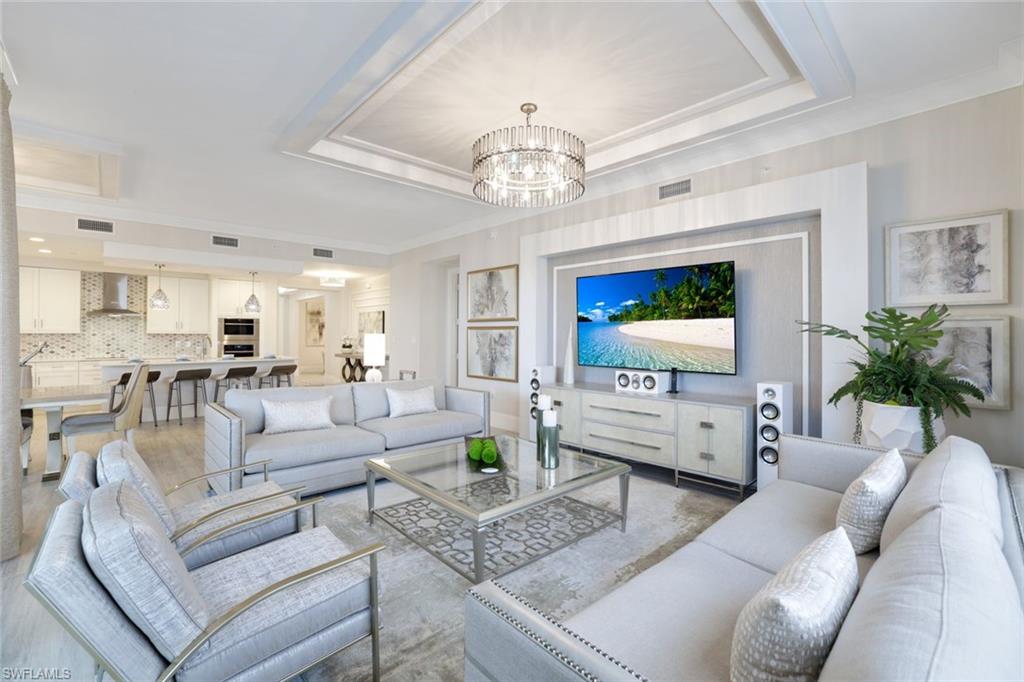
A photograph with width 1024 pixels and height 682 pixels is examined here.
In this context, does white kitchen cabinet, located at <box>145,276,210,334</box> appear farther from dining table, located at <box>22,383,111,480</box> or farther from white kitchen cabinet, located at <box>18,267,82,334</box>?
dining table, located at <box>22,383,111,480</box>

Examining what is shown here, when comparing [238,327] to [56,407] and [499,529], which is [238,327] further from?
[499,529]

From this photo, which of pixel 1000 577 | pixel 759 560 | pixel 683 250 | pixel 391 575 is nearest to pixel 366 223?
pixel 683 250

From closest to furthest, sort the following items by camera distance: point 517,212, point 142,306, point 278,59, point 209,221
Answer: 1. point 278,59
2. point 517,212
3. point 209,221
4. point 142,306

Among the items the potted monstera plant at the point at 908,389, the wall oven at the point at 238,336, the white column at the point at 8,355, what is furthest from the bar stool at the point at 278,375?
the potted monstera plant at the point at 908,389

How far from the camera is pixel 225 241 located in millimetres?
6555

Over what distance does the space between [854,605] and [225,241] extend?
7.66 metres

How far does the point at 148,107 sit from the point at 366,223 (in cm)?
335

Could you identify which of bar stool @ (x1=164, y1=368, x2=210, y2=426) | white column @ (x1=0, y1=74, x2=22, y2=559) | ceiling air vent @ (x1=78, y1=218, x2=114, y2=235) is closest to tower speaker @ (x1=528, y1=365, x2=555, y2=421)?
white column @ (x1=0, y1=74, x2=22, y2=559)

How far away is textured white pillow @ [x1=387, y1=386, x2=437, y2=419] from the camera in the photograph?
14.3 feet

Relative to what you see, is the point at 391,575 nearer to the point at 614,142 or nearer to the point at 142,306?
the point at 614,142

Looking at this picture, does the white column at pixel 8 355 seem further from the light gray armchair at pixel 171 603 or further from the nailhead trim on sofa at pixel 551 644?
the nailhead trim on sofa at pixel 551 644

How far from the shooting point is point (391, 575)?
7.82ft

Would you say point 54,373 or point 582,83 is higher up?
point 582,83

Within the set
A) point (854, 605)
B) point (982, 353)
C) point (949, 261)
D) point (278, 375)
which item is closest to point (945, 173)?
point (949, 261)
